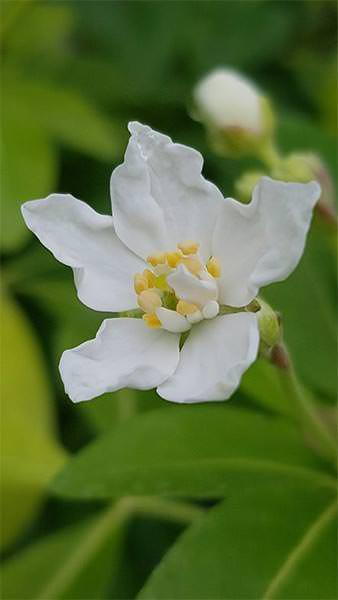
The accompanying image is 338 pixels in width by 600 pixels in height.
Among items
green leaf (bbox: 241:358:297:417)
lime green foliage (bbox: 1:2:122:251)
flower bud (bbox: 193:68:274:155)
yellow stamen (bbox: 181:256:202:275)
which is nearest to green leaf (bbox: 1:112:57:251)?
lime green foliage (bbox: 1:2:122:251)

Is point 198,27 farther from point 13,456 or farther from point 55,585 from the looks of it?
point 55,585

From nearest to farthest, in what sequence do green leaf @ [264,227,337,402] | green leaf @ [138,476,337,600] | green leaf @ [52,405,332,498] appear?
green leaf @ [138,476,337,600] → green leaf @ [52,405,332,498] → green leaf @ [264,227,337,402]

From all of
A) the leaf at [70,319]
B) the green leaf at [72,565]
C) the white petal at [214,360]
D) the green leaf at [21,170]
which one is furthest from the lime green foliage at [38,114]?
the white petal at [214,360]

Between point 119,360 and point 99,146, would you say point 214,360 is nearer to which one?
point 119,360

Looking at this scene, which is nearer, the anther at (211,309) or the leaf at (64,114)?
the anther at (211,309)

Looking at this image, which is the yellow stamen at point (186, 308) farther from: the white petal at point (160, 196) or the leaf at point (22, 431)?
the leaf at point (22, 431)

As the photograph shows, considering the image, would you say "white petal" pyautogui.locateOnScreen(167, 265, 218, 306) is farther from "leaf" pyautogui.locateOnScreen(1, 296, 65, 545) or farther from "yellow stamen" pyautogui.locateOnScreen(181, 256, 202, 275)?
"leaf" pyautogui.locateOnScreen(1, 296, 65, 545)
